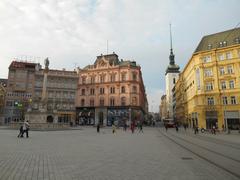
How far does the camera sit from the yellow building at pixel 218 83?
43.9m

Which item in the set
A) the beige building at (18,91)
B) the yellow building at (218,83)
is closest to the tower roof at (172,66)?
the yellow building at (218,83)

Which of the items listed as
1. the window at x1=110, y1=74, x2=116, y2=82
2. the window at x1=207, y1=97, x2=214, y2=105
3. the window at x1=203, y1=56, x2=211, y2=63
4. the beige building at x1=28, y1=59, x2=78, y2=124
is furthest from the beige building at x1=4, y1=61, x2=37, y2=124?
the window at x1=203, y1=56, x2=211, y2=63

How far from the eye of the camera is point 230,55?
4594cm

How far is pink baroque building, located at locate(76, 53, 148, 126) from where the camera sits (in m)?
66.6

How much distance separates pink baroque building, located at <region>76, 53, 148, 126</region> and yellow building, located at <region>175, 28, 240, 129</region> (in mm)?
22282

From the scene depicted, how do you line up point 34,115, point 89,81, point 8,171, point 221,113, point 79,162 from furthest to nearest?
point 89,81
point 221,113
point 34,115
point 79,162
point 8,171

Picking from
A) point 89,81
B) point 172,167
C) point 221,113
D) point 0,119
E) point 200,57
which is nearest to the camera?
point 172,167

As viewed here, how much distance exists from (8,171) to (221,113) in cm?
4637

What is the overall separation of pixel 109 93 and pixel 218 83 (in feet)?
120

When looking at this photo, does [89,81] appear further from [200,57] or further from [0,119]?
[200,57]

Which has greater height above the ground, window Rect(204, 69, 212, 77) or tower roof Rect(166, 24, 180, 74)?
tower roof Rect(166, 24, 180, 74)

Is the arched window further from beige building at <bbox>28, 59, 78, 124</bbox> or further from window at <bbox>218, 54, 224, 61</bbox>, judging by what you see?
window at <bbox>218, 54, 224, 61</bbox>

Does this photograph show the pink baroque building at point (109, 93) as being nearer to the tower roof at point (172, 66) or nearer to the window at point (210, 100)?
the window at point (210, 100)

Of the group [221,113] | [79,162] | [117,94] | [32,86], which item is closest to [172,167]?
[79,162]
